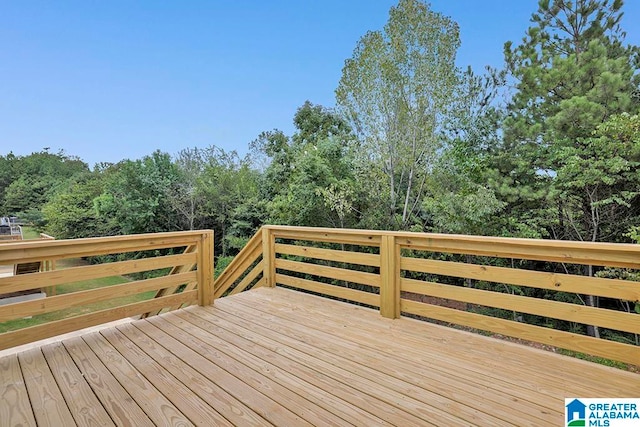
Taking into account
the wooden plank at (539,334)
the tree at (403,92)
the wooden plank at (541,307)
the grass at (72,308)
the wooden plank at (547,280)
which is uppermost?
the tree at (403,92)

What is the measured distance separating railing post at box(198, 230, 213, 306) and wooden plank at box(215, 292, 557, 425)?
26 centimetres

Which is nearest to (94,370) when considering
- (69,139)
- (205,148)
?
(205,148)

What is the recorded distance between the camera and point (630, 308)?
21.9 feet

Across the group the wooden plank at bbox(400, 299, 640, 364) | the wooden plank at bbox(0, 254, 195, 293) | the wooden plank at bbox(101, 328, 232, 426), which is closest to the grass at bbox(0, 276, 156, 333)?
the wooden plank at bbox(0, 254, 195, 293)

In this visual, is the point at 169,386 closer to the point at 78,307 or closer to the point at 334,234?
the point at 334,234

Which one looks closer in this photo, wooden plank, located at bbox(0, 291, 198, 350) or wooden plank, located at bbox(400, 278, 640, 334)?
wooden plank, located at bbox(400, 278, 640, 334)

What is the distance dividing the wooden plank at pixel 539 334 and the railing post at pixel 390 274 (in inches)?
3.2

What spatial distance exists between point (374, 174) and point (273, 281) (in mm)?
5626

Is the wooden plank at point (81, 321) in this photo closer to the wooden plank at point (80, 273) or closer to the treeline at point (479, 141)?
the wooden plank at point (80, 273)

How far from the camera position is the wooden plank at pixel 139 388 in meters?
1.49

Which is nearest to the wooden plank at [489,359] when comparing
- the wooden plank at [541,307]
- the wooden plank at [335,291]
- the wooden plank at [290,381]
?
the wooden plank at [335,291]

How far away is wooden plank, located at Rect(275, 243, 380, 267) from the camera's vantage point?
288 centimetres

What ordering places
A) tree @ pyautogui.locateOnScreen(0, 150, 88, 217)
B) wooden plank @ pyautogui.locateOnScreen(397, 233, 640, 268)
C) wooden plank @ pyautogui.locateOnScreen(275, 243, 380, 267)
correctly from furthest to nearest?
tree @ pyautogui.locateOnScreen(0, 150, 88, 217) → wooden plank @ pyautogui.locateOnScreen(275, 243, 380, 267) → wooden plank @ pyautogui.locateOnScreen(397, 233, 640, 268)

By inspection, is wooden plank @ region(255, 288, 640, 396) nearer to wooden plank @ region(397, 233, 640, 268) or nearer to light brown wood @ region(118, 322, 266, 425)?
wooden plank @ region(397, 233, 640, 268)
